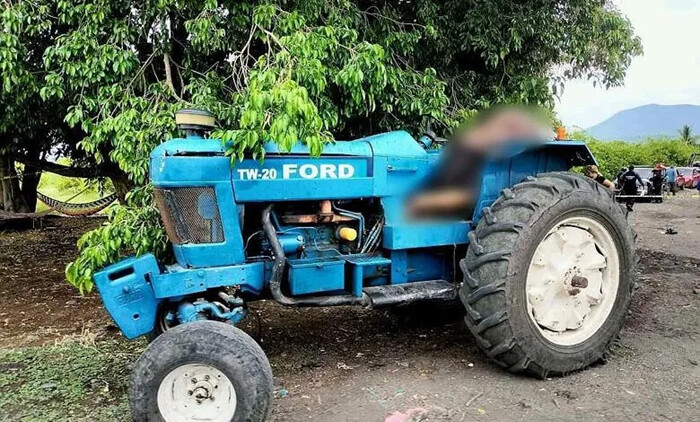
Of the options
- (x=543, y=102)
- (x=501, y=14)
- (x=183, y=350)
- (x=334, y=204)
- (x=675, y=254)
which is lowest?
(x=675, y=254)

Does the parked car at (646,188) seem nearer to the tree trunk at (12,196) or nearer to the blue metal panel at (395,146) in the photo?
the blue metal panel at (395,146)

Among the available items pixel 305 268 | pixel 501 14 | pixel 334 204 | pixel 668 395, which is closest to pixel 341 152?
pixel 334 204

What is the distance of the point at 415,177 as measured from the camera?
4.02 meters

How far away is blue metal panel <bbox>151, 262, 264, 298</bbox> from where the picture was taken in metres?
3.30

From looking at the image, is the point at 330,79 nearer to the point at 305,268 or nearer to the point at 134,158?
the point at 134,158

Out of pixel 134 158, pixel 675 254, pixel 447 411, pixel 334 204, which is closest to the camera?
pixel 447 411

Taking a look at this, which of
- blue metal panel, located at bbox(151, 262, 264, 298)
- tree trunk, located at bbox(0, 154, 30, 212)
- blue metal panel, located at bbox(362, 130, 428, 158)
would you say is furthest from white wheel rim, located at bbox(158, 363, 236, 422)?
tree trunk, located at bbox(0, 154, 30, 212)

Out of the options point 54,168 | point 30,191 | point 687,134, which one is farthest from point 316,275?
point 687,134

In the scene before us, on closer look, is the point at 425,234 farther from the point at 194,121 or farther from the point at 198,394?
the point at 198,394

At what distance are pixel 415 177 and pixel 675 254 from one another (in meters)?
5.80

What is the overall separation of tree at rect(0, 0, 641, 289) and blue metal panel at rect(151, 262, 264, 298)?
0.58 meters

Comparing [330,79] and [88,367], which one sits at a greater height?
[330,79]

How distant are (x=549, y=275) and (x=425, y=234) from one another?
0.83m

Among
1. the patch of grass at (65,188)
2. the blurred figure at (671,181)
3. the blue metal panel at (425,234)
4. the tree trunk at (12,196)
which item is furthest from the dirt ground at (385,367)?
the blurred figure at (671,181)
